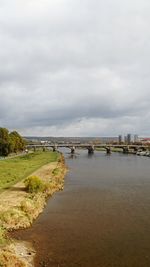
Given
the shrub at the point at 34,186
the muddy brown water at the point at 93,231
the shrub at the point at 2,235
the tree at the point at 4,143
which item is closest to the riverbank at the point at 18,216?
the shrub at the point at 2,235

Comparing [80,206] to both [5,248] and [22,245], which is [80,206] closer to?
[22,245]

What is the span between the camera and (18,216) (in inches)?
1409

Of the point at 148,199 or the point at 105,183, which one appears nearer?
the point at 148,199

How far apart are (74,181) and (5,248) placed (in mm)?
44846

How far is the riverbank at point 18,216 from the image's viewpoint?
83.1 feet

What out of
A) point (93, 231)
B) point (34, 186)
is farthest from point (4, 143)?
point (93, 231)

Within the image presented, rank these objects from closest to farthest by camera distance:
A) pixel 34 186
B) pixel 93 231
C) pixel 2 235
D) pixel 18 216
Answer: pixel 2 235
pixel 93 231
pixel 18 216
pixel 34 186

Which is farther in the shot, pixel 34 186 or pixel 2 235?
pixel 34 186

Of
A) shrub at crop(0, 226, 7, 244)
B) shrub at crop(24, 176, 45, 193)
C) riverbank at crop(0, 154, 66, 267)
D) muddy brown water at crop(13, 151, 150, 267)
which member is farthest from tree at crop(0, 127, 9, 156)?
shrub at crop(0, 226, 7, 244)

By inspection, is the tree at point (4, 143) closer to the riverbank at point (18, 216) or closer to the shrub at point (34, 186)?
the riverbank at point (18, 216)

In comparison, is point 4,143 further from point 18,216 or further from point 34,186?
point 18,216

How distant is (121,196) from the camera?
5288cm

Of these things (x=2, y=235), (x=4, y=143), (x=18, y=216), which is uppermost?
(x=4, y=143)

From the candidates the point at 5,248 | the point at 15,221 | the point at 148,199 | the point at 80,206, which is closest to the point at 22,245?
the point at 5,248
